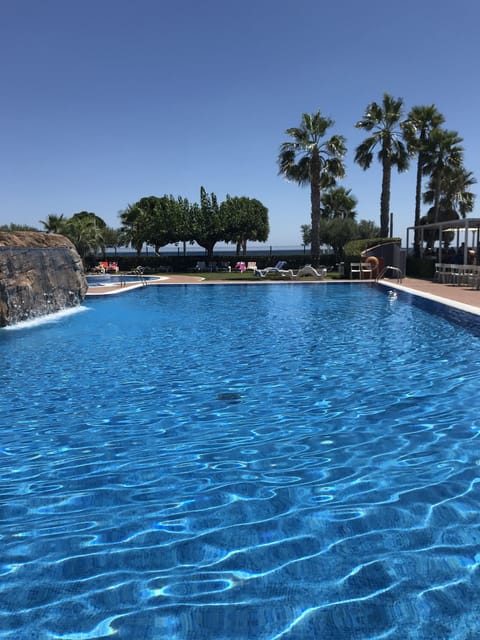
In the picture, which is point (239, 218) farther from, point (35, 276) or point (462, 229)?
point (35, 276)

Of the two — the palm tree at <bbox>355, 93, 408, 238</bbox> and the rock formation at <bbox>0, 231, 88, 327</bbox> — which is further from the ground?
the palm tree at <bbox>355, 93, 408, 238</bbox>

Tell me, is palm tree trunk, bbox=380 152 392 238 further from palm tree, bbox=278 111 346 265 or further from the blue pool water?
the blue pool water

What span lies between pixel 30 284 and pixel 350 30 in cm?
1568

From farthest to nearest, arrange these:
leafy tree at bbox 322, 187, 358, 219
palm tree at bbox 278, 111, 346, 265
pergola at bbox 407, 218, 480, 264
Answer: leafy tree at bbox 322, 187, 358, 219
palm tree at bbox 278, 111, 346, 265
pergola at bbox 407, 218, 480, 264

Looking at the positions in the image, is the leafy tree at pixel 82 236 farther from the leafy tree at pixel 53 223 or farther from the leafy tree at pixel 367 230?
the leafy tree at pixel 367 230

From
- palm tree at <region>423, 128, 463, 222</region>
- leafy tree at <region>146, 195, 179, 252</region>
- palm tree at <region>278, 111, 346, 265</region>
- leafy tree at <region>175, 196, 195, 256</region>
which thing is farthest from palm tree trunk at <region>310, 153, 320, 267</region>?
leafy tree at <region>146, 195, 179, 252</region>

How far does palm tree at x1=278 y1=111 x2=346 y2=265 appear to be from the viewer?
1121 inches

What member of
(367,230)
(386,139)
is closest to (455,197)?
(367,230)

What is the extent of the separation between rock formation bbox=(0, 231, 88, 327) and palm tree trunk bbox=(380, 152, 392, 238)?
19.1 meters

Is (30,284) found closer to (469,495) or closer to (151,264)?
(469,495)

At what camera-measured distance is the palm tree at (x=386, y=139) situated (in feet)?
93.9

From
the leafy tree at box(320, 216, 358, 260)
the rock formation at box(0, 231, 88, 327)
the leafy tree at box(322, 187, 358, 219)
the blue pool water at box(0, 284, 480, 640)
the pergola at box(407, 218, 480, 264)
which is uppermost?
the leafy tree at box(322, 187, 358, 219)

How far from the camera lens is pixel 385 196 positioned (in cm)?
2864

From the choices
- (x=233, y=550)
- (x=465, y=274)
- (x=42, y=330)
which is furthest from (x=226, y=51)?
(x=233, y=550)
